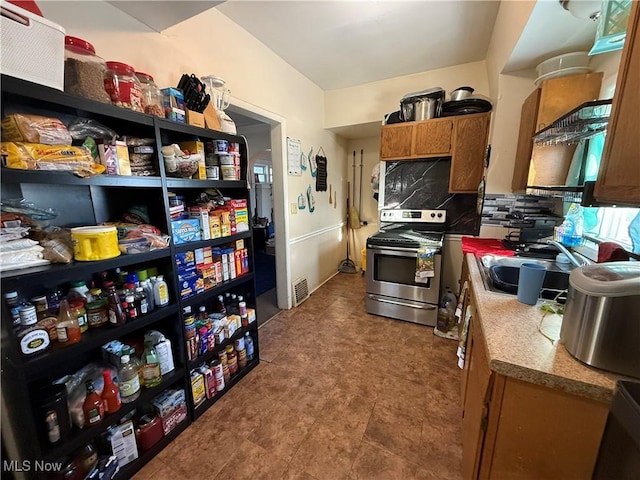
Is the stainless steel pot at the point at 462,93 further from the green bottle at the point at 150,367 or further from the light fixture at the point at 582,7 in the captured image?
the green bottle at the point at 150,367

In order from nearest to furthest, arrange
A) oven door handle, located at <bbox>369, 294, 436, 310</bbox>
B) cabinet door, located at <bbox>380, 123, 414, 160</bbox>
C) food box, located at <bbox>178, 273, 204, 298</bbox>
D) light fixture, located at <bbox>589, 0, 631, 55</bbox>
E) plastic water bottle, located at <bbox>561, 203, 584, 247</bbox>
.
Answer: light fixture, located at <bbox>589, 0, 631, 55</bbox> → food box, located at <bbox>178, 273, 204, 298</bbox> → plastic water bottle, located at <bbox>561, 203, 584, 247</bbox> → oven door handle, located at <bbox>369, 294, 436, 310</bbox> → cabinet door, located at <bbox>380, 123, 414, 160</bbox>

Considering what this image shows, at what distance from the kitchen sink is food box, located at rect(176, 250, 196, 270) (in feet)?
5.29

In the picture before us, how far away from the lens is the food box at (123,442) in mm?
1160

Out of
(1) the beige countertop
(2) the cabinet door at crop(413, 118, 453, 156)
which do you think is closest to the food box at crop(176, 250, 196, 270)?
(1) the beige countertop

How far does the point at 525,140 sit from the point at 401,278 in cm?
149

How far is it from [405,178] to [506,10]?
5.44 feet

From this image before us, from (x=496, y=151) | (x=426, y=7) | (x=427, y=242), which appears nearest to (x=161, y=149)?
(x=426, y=7)

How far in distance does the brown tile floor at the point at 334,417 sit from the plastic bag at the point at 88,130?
1.60 metres

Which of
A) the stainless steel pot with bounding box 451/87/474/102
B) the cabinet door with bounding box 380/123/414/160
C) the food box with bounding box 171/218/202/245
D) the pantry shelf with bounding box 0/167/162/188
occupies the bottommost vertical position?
the food box with bounding box 171/218/202/245

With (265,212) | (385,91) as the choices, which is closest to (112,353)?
(385,91)

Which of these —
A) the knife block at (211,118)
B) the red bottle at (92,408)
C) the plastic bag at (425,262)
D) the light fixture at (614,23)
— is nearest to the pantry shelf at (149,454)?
the red bottle at (92,408)

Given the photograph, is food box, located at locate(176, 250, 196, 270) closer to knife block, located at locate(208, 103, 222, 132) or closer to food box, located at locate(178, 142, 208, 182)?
food box, located at locate(178, 142, 208, 182)

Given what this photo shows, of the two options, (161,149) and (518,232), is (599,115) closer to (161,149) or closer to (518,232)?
(518,232)

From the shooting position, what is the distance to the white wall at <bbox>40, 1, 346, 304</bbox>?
1217 mm
